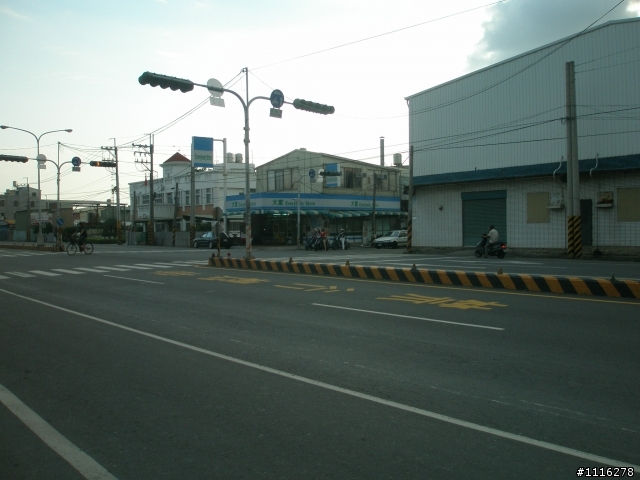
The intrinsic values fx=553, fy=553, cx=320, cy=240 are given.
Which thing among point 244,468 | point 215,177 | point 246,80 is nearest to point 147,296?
point 244,468

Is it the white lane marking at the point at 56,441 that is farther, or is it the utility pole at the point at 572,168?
the utility pole at the point at 572,168

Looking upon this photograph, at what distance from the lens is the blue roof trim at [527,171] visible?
2850cm

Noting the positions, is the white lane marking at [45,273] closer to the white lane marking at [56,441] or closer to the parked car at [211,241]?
the white lane marking at [56,441]

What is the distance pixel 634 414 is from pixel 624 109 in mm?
28309

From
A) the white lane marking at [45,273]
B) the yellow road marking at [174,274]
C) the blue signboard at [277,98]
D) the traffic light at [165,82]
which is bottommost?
the white lane marking at [45,273]

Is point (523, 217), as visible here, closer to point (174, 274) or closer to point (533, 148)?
point (533, 148)

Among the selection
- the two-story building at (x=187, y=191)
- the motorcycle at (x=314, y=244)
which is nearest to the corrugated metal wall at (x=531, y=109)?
the motorcycle at (x=314, y=244)

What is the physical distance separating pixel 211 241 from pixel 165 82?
32510 mm

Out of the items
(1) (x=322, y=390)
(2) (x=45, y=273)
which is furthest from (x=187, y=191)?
(1) (x=322, y=390)

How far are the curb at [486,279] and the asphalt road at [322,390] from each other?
132 cm

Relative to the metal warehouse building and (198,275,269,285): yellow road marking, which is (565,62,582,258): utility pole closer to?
the metal warehouse building

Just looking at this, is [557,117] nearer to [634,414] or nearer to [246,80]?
[246,80]

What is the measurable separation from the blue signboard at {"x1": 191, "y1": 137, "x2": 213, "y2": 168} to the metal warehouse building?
17023 mm

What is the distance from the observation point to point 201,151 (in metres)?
45.4
